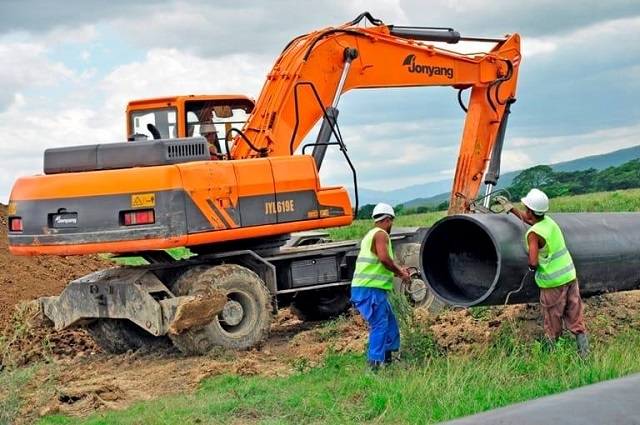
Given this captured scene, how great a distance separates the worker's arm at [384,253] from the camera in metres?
9.55

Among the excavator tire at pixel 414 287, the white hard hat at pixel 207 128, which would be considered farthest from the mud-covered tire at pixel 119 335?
the excavator tire at pixel 414 287

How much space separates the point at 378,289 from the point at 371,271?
0.59 ft

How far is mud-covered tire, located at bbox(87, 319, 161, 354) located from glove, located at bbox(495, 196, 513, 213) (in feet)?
14.9

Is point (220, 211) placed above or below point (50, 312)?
above

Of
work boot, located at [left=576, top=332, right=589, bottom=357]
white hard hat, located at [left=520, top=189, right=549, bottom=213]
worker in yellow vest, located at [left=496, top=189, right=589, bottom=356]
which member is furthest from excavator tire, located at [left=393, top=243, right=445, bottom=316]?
white hard hat, located at [left=520, top=189, right=549, bottom=213]

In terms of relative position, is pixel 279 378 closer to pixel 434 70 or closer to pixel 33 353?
pixel 33 353

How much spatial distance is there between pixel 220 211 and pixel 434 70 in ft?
14.9

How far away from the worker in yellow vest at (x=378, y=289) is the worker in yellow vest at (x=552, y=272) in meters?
1.22

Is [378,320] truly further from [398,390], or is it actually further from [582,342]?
[582,342]

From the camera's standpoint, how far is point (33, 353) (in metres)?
12.3

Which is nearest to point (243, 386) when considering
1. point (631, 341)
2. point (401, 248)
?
point (631, 341)

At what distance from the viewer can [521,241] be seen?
31.0 feet

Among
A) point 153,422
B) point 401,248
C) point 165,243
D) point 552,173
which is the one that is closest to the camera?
point 153,422

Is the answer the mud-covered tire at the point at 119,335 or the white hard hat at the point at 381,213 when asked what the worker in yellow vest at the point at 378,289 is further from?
the mud-covered tire at the point at 119,335
